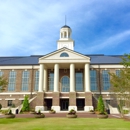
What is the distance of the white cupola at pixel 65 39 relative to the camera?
53656mm

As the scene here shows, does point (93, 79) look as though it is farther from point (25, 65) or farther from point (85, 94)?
point (25, 65)

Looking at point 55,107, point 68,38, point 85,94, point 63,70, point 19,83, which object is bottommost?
point 55,107

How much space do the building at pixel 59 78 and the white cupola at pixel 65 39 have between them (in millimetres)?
11036

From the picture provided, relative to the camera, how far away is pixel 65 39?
54.1 metres

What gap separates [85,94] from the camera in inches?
1464

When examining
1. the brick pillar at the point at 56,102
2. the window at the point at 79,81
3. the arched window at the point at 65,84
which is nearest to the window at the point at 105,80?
the window at the point at 79,81

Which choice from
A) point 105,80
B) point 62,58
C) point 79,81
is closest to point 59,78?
point 79,81

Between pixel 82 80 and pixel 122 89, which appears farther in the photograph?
pixel 82 80

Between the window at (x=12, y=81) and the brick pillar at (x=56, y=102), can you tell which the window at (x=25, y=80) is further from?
the brick pillar at (x=56, y=102)

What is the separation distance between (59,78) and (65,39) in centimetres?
1627

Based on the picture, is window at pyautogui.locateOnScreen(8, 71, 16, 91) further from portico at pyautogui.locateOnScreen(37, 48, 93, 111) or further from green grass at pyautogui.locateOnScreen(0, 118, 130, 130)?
green grass at pyautogui.locateOnScreen(0, 118, 130, 130)

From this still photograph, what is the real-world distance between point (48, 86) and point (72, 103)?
950 cm

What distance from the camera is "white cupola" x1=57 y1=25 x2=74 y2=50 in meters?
53.7

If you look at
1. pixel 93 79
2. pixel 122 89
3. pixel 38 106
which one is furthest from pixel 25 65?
pixel 122 89
